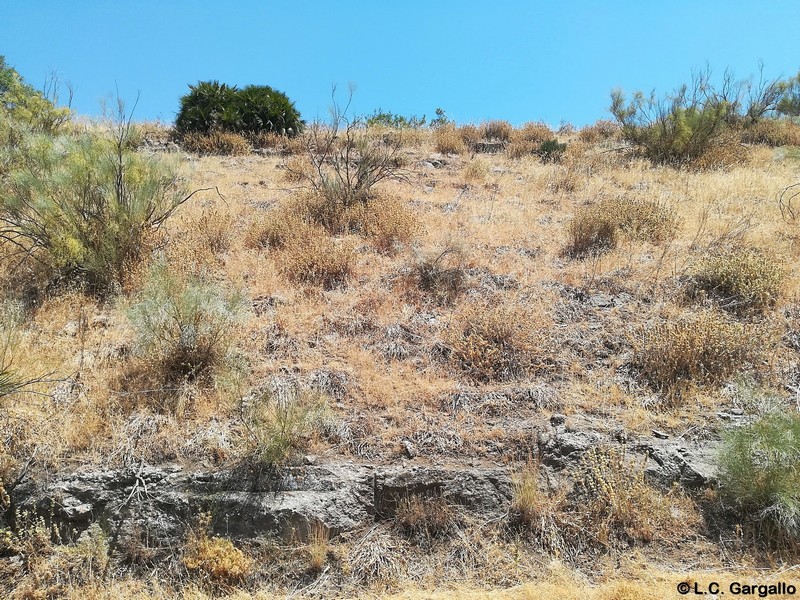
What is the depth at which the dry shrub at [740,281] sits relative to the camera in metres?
5.93

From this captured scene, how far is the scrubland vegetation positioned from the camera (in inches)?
153

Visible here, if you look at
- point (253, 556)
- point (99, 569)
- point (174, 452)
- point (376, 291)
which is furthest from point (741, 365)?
point (99, 569)

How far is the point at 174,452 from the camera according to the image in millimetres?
4367

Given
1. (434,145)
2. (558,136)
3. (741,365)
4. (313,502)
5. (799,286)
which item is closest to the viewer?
(313,502)

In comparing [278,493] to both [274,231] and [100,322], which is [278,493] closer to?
[100,322]

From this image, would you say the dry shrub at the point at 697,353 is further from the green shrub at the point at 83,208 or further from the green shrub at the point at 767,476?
the green shrub at the point at 83,208

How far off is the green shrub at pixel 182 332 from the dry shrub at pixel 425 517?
7.00 ft

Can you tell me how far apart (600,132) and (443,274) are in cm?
1109

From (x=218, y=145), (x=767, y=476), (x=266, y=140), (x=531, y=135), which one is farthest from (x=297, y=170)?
(x=767, y=476)

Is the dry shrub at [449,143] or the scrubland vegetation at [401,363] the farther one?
the dry shrub at [449,143]

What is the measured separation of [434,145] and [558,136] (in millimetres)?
3866

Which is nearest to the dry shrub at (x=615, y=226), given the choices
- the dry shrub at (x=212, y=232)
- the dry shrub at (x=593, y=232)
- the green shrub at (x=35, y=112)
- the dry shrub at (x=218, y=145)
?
the dry shrub at (x=593, y=232)

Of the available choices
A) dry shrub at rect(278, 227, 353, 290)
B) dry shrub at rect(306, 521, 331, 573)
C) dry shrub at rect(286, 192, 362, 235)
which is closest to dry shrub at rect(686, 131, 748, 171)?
dry shrub at rect(286, 192, 362, 235)

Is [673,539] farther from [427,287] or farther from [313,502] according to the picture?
[427,287]
